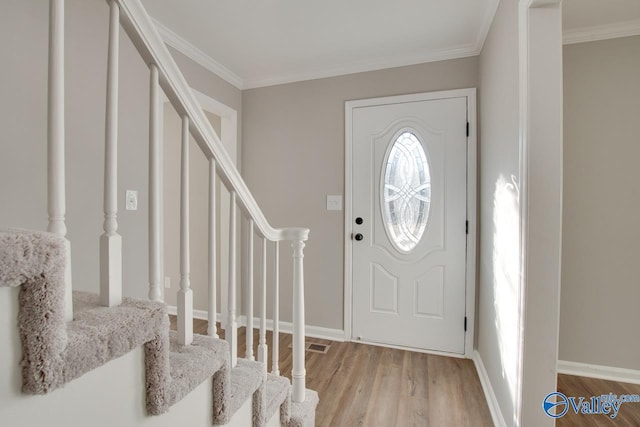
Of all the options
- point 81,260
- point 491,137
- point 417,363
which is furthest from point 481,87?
point 81,260

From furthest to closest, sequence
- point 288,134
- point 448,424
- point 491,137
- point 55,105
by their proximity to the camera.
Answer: point 288,134
point 491,137
point 448,424
point 55,105

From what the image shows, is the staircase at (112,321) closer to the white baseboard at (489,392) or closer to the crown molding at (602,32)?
the white baseboard at (489,392)

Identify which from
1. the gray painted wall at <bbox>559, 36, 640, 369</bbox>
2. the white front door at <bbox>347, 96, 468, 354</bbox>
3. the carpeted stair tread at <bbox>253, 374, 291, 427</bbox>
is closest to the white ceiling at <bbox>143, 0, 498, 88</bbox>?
the white front door at <bbox>347, 96, 468, 354</bbox>

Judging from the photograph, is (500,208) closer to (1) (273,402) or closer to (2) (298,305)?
(2) (298,305)

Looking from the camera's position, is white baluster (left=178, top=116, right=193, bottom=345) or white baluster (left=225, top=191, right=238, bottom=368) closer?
white baluster (left=178, top=116, right=193, bottom=345)

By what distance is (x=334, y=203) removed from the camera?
267cm

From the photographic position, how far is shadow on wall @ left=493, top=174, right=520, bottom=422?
1.39 meters

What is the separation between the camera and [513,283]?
4.74 ft

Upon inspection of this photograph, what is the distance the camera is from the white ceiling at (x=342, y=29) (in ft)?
6.11

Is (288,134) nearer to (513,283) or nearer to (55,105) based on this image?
(513,283)

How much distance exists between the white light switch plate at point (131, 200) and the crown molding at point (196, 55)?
1.14 meters

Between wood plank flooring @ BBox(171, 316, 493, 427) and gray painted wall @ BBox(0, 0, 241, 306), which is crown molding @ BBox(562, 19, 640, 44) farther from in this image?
gray painted wall @ BBox(0, 0, 241, 306)

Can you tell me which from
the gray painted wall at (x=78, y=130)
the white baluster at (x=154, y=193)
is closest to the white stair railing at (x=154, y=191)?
the white baluster at (x=154, y=193)

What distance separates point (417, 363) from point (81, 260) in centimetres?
230
